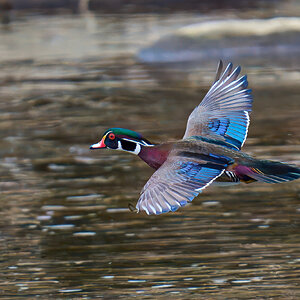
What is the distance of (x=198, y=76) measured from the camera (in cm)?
1384

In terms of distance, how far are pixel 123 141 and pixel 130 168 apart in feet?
13.1

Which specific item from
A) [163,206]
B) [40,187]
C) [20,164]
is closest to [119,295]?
[163,206]

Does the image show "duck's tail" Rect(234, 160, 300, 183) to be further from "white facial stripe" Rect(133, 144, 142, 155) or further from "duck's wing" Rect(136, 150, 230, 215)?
"white facial stripe" Rect(133, 144, 142, 155)

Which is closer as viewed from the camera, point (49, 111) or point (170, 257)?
point (170, 257)

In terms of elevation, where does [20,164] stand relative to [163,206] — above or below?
below

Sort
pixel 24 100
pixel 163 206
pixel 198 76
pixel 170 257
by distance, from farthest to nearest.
Result: 1. pixel 198 76
2. pixel 24 100
3. pixel 170 257
4. pixel 163 206

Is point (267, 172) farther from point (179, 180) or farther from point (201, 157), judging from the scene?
point (179, 180)

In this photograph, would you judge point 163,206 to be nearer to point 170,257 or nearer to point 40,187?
point 170,257

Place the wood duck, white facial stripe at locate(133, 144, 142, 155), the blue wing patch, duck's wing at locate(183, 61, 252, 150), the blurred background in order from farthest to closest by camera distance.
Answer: the blurred background < duck's wing at locate(183, 61, 252, 150) < white facial stripe at locate(133, 144, 142, 155) < the wood duck < the blue wing patch

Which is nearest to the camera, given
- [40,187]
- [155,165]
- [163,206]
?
[163,206]

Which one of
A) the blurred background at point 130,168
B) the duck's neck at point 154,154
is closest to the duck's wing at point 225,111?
the duck's neck at point 154,154

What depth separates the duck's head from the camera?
15.4 ft

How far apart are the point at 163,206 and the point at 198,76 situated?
387 inches

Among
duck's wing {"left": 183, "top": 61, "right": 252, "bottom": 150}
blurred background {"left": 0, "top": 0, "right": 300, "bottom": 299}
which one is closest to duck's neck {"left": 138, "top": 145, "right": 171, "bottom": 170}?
duck's wing {"left": 183, "top": 61, "right": 252, "bottom": 150}
